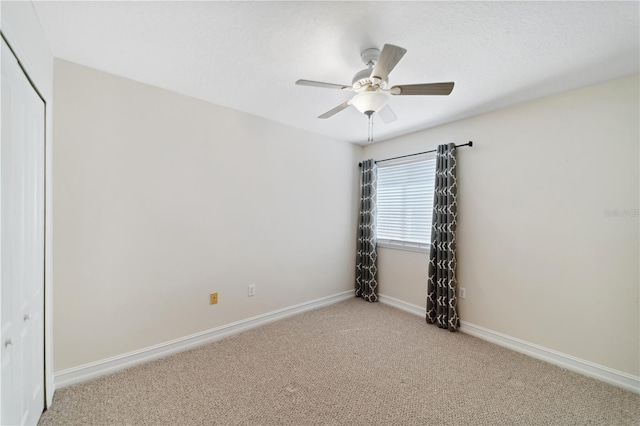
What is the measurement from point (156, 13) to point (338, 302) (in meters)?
→ 3.42

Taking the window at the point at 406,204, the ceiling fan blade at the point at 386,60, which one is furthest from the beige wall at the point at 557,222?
the ceiling fan blade at the point at 386,60

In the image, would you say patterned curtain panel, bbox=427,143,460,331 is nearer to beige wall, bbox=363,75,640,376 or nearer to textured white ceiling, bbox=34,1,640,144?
beige wall, bbox=363,75,640,376

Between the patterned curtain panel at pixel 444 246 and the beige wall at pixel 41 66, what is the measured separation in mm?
3236

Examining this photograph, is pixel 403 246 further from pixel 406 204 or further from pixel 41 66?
pixel 41 66

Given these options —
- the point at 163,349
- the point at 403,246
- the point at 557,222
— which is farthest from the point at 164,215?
the point at 557,222

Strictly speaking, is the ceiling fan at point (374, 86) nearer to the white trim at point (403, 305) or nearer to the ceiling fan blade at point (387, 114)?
the ceiling fan blade at point (387, 114)

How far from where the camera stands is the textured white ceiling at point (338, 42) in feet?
4.58

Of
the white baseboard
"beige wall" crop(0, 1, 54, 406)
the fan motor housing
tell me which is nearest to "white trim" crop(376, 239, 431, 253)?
the white baseboard

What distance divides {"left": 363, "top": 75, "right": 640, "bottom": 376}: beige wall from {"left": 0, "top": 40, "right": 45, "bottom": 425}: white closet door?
11.1ft

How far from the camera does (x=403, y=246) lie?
3.46 metres

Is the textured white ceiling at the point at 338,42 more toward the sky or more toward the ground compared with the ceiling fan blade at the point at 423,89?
more toward the sky

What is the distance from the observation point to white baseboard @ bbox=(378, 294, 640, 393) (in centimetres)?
195

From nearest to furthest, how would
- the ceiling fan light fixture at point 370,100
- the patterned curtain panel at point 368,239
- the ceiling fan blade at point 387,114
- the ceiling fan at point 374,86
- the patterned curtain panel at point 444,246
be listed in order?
the ceiling fan at point 374,86 < the ceiling fan light fixture at point 370,100 < the ceiling fan blade at point 387,114 < the patterned curtain panel at point 444,246 < the patterned curtain panel at point 368,239

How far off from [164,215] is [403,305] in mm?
2930
